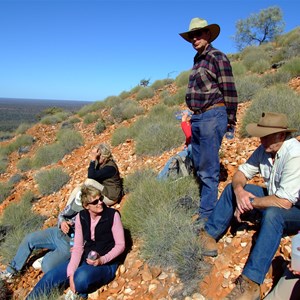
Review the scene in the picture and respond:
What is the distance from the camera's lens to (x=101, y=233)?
11.9 ft

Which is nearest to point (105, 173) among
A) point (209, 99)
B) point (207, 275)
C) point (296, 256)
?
point (209, 99)

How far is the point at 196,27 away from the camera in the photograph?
A: 11.3ft

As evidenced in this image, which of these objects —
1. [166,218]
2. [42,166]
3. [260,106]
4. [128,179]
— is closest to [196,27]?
[166,218]

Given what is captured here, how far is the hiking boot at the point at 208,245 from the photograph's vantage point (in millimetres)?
3244

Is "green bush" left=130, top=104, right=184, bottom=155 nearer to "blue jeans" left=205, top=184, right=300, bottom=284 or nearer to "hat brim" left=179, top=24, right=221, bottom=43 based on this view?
"hat brim" left=179, top=24, right=221, bottom=43

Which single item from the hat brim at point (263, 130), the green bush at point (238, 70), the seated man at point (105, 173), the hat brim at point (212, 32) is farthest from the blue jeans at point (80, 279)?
the green bush at point (238, 70)

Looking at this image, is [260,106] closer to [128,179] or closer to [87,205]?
[128,179]

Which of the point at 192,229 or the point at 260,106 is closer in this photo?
the point at 192,229

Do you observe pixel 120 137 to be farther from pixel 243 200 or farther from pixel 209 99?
pixel 243 200

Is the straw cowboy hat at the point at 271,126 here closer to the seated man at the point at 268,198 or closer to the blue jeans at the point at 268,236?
the seated man at the point at 268,198

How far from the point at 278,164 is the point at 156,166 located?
3757 mm

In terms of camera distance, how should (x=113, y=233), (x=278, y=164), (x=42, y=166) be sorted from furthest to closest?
(x=42, y=166) → (x=113, y=233) → (x=278, y=164)

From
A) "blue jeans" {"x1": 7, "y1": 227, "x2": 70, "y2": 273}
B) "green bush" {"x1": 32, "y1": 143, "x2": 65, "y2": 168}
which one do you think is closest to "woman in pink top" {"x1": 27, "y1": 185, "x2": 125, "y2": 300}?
"blue jeans" {"x1": 7, "y1": 227, "x2": 70, "y2": 273}

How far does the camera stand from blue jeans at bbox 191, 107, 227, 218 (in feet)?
11.6
